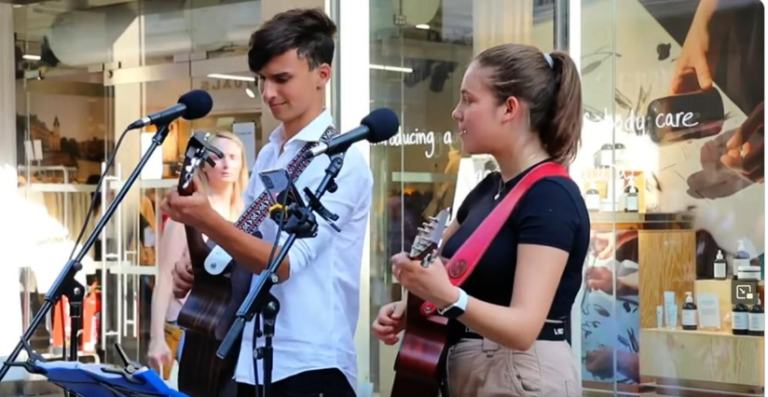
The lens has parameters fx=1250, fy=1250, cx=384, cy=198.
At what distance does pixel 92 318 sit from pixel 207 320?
5326mm

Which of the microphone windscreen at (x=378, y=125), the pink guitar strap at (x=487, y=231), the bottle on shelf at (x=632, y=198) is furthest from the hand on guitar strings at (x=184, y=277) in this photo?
the bottle on shelf at (x=632, y=198)

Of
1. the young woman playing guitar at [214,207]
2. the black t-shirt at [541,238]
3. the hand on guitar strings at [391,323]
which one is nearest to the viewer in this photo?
A: the black t-shirt at [541,238]

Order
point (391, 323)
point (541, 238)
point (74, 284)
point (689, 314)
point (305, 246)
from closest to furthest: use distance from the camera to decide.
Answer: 1. point (541, 238)
2. point (391, 323)
3. point (305, 246)
4. point (74, 284)
5. point (689, 314)

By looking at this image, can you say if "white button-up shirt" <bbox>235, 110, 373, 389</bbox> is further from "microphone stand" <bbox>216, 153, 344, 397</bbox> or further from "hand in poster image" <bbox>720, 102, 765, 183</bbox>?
"hand in poster image" <bbox>720, 102, 765, 183</bbox>

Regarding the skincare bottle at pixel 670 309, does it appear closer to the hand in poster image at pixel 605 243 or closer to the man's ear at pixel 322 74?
the hand in poster image at pixel 605 243

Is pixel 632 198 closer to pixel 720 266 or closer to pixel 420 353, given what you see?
pixel 720 266

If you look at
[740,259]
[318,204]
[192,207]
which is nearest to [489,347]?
[318,204]

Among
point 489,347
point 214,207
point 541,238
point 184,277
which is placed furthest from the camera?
point 214,207

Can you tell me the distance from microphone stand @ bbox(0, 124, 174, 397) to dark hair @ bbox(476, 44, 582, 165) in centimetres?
89

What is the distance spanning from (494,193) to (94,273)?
19.4 feet

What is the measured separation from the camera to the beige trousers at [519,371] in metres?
2.59

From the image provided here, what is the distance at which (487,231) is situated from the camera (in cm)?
265

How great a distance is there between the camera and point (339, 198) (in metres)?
3.15

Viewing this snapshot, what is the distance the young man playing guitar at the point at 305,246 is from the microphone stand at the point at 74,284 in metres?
0.29
